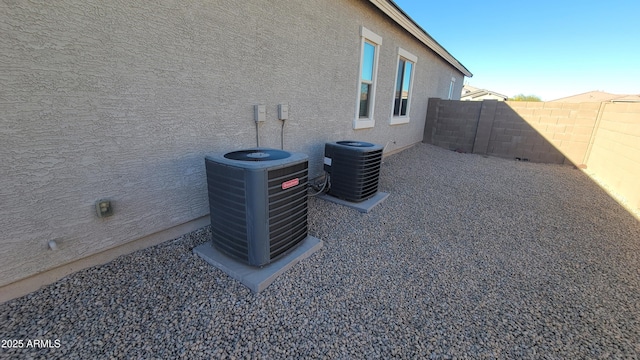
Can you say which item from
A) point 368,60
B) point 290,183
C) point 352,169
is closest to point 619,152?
point 368,60

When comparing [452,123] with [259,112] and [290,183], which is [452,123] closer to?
[259,112]

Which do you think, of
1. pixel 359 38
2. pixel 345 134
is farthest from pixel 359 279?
pixel 359 38

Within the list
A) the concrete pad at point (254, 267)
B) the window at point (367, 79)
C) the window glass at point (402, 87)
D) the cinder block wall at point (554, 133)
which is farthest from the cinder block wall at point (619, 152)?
the concrete pad at point (254, 267)

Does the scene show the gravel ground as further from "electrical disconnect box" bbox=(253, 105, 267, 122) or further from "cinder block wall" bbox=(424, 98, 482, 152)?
"cinder block wall" bbox=(424, 98, 482, 152)

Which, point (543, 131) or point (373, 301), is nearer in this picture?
point (373, 301)

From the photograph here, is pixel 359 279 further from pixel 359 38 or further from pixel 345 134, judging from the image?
pixel 359 38

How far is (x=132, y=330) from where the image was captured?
1577mm

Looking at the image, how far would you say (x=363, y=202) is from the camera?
386cm

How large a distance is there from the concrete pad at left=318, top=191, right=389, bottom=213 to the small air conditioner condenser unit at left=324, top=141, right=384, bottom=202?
6 cm

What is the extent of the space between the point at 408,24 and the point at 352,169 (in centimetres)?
461

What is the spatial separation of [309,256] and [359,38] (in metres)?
4.32

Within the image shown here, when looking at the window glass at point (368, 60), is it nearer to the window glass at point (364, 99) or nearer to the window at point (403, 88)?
the window glass at point (364, 99)

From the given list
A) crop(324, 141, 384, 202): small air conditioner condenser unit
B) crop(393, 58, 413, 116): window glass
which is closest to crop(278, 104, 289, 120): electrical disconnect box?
crop(324, 141, 384, 202): small air conditioner condenser unit

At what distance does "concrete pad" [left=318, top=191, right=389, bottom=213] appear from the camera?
364 cm
